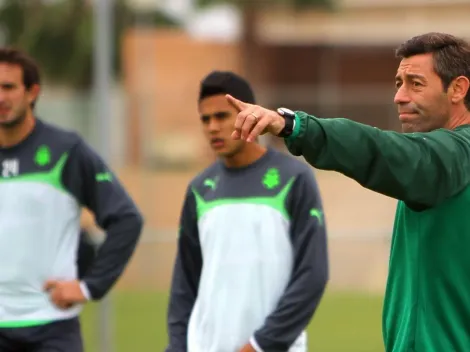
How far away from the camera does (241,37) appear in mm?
26891

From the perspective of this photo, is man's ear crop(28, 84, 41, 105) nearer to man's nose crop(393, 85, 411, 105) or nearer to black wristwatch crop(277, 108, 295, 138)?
man's nose crop(393, 85, 411, 105)

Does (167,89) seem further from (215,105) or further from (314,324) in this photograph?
(215,105)

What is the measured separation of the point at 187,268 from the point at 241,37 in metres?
21.1

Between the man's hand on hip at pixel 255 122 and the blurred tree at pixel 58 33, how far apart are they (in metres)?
23.6

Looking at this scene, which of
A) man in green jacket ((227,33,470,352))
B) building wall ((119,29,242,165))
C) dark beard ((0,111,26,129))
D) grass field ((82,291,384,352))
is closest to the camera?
man in green jacket ((227,33,470,352))

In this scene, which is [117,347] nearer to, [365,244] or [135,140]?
[365,244]

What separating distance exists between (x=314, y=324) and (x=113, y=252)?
7687 mm

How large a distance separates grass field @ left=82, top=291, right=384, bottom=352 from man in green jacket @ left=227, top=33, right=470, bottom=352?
7.69 metres

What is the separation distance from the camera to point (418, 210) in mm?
4102

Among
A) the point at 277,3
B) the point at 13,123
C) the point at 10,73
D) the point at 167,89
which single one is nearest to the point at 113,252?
the point at 13,123

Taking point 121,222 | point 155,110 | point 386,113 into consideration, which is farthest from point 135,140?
point 121,222

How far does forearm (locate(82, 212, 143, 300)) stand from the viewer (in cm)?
661

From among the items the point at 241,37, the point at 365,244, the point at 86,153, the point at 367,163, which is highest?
the point at 367,163

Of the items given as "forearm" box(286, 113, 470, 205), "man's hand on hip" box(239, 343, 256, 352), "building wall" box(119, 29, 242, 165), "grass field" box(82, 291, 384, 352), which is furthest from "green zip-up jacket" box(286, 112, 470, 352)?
"building wall" box(119, 29, 242, 165)
